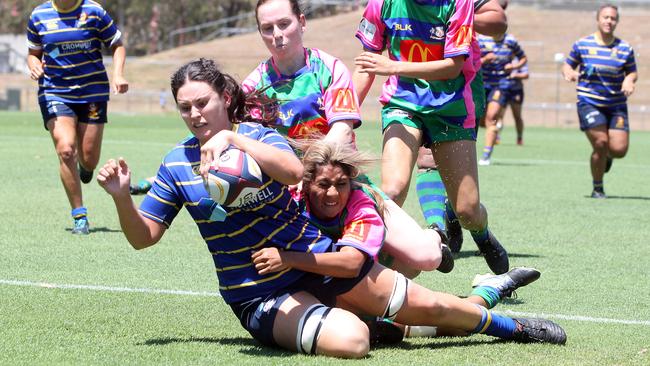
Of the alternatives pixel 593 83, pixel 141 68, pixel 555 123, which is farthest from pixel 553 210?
pixel 141 68

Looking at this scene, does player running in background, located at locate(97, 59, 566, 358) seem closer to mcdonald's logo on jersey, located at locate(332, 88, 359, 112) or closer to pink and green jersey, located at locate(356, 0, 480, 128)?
mcdonald's logo on jersey, located at locate(332, 88, 359, 112)

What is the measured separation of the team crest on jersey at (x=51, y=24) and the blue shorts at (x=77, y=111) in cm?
63

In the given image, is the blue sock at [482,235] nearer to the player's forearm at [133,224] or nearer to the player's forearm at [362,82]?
the player's forearm at [362,82]

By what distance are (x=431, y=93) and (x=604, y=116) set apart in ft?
24.0

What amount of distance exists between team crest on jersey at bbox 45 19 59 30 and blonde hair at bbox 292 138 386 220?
17.0ft

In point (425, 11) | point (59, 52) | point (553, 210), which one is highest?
point (425, 11)

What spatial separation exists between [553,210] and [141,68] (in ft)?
130

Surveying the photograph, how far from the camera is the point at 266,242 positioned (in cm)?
513

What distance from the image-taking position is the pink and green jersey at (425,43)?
678 centimetres

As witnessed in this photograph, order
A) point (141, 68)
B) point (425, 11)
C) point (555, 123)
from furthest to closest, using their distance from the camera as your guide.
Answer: point (141, 68)
point (555, 123)
point (425, 11)

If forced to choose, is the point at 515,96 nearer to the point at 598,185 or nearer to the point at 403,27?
the point at 598,185

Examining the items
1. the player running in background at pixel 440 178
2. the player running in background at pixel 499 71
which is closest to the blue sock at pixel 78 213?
the player running in background at pixel 440 178

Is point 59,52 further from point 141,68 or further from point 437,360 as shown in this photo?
point 141,68

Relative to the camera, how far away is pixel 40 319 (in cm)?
581
